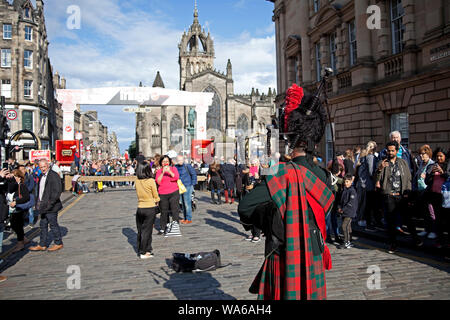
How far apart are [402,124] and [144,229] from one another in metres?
10.8

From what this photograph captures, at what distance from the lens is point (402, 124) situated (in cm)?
1371

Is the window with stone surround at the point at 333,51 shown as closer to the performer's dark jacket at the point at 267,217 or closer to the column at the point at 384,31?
the column at the point at 384,31

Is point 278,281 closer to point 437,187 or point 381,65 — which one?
point 437,187

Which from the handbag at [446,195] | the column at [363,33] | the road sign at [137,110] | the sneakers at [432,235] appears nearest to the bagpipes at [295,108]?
the handbag at [446,195]

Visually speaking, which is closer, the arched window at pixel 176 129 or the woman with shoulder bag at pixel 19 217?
the woman with shoulder bag at pixel 19 217

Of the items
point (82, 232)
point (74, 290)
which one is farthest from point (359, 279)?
point (82, 232)

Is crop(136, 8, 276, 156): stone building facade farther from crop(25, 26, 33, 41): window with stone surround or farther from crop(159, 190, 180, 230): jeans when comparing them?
crop(159, 190, 180, 230): jeans

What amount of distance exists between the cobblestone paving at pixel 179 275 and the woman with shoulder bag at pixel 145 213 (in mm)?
218

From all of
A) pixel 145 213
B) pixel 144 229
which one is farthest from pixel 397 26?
pixel 144 229

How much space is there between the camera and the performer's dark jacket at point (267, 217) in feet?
8.23

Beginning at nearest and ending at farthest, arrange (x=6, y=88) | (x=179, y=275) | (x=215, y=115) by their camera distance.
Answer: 1. (x=179, y=275)
2. (x=6, y=88)
3. (x=215, y=115)

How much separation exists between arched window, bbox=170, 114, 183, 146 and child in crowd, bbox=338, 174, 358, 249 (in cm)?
6452
